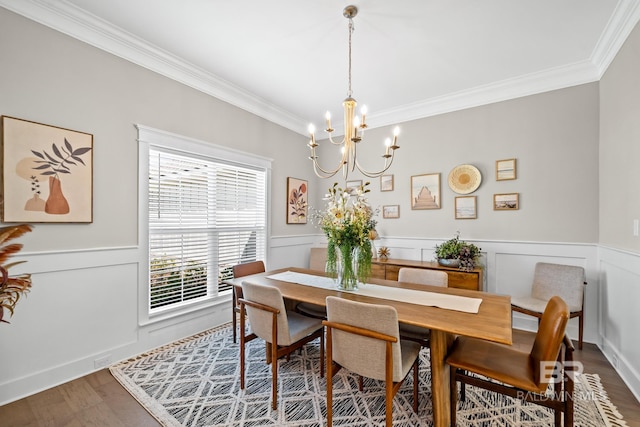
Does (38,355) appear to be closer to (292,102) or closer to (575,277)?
(292,102)

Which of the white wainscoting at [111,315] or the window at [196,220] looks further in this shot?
the window at [196,220]

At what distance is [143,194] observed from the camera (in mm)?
2686

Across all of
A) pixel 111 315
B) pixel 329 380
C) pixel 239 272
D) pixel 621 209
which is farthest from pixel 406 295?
pixel 111 315

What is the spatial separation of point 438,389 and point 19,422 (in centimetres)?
261

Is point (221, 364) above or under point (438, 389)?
under

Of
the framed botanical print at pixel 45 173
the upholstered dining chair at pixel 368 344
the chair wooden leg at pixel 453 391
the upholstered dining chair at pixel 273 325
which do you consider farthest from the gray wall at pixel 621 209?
the framed botanical print at pixel 45 173

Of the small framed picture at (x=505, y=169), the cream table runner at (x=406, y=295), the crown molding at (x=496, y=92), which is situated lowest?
the cream table runner at (x=406, y=295)

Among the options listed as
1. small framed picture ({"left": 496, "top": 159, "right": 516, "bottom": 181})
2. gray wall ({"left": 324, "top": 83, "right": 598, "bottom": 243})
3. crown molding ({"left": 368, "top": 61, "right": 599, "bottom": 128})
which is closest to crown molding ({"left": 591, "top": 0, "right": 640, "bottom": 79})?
crown molding ({"left": 368, "top": 61, "right": 599, "bottom": 128})

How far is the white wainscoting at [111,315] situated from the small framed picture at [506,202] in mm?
427

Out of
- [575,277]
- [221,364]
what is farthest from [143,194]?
[575,277]

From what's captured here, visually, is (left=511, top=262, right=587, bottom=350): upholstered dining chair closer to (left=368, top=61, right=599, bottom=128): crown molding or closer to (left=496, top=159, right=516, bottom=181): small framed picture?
(left=496, top=159, right=516, bottom=181): small framed picture

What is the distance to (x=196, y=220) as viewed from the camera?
3.17 meters

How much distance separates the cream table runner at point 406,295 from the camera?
1.82 metres

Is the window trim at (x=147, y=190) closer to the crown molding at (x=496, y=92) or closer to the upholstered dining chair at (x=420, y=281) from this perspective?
the upholstered dining chair at (x=420, y=281)
